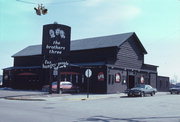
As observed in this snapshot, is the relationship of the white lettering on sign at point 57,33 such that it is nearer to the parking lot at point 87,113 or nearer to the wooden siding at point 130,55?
the wooden siding at point 130,55

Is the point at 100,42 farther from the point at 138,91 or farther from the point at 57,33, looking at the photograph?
the point at 138,91

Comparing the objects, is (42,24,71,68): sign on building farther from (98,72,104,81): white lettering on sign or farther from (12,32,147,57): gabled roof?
(12,32,147,57): gabled roof

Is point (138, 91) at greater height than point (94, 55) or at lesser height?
lesser

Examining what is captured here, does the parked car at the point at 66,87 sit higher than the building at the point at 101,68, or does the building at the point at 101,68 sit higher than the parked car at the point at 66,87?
the building at the point at 101,68

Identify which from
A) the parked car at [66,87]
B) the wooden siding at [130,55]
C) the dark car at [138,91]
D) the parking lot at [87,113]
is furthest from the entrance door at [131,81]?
the parking lot at [87,113]

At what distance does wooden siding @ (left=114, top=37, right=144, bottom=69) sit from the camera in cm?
3869

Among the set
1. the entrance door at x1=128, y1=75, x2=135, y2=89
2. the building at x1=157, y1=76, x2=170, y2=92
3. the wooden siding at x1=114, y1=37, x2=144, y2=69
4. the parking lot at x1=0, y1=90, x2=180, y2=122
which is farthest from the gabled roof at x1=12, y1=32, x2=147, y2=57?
the parking lot at x1=0, y1=90, x2=180, y2=122

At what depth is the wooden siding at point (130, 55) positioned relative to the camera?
3869cm

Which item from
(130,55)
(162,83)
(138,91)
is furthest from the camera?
(162,83)

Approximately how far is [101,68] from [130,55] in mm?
7946

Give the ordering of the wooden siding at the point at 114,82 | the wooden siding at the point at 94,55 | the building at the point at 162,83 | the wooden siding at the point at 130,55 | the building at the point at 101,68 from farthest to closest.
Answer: the building at the point at 162,83 < the wooden siding at the point at 130,55 < the wooden siding at the point at 94,55 < the building at the point at 101,68 < the wooden siding at the point at 114,82

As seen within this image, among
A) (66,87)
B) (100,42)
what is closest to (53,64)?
(66,87)

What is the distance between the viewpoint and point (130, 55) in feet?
136

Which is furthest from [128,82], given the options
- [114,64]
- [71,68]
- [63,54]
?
[63,54]
